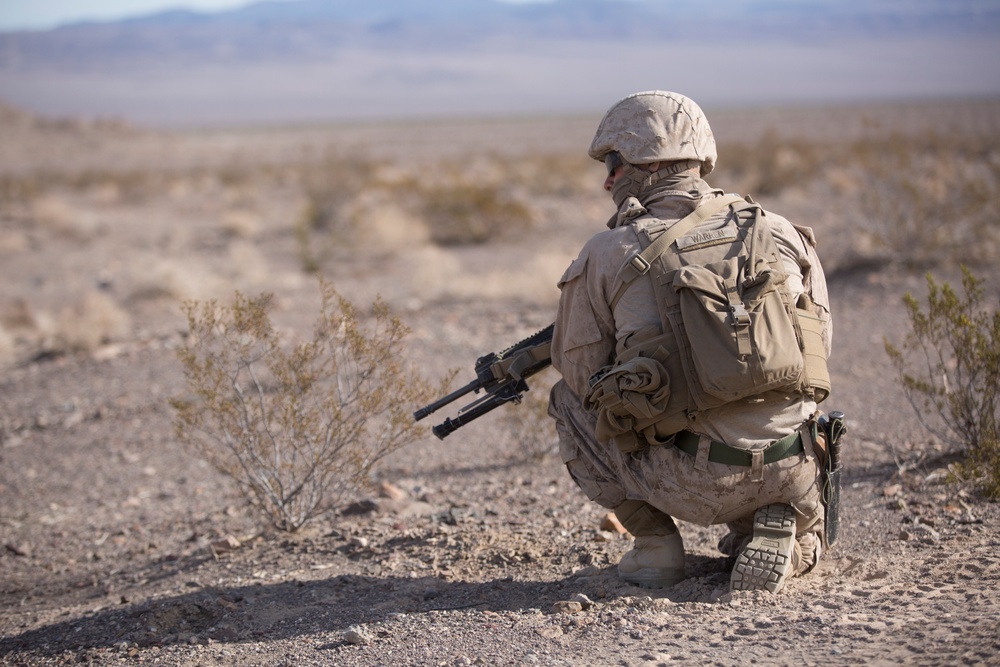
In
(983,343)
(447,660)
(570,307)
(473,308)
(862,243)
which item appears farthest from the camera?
(862,243)

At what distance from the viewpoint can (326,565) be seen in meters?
3.89

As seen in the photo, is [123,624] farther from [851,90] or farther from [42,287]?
[851,90]

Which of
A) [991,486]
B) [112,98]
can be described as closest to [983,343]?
[991,486]

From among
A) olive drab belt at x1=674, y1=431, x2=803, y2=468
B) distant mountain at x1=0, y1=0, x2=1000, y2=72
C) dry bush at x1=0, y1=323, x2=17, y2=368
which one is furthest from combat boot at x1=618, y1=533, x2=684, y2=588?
distant mountain at x1=0, y1=0, x2=1000, y2=72

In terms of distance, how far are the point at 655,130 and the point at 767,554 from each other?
1413 mm

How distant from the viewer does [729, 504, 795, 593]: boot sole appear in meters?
3.01

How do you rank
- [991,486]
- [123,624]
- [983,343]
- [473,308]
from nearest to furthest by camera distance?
[123,624] → [991,486] → [983,343] → [473,308]

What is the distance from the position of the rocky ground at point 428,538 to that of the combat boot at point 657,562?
5cm

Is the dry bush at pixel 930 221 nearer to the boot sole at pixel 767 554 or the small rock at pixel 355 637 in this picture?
the boot sole at pixel 767 554

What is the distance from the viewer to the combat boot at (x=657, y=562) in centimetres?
325

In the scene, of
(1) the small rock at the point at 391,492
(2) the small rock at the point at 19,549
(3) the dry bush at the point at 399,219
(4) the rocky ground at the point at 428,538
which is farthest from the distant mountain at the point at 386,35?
(1) the small rock at the point at 391,492

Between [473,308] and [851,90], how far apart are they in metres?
106

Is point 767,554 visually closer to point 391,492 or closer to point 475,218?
point 391,492

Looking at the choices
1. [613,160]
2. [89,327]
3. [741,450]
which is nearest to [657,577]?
[741,450]
